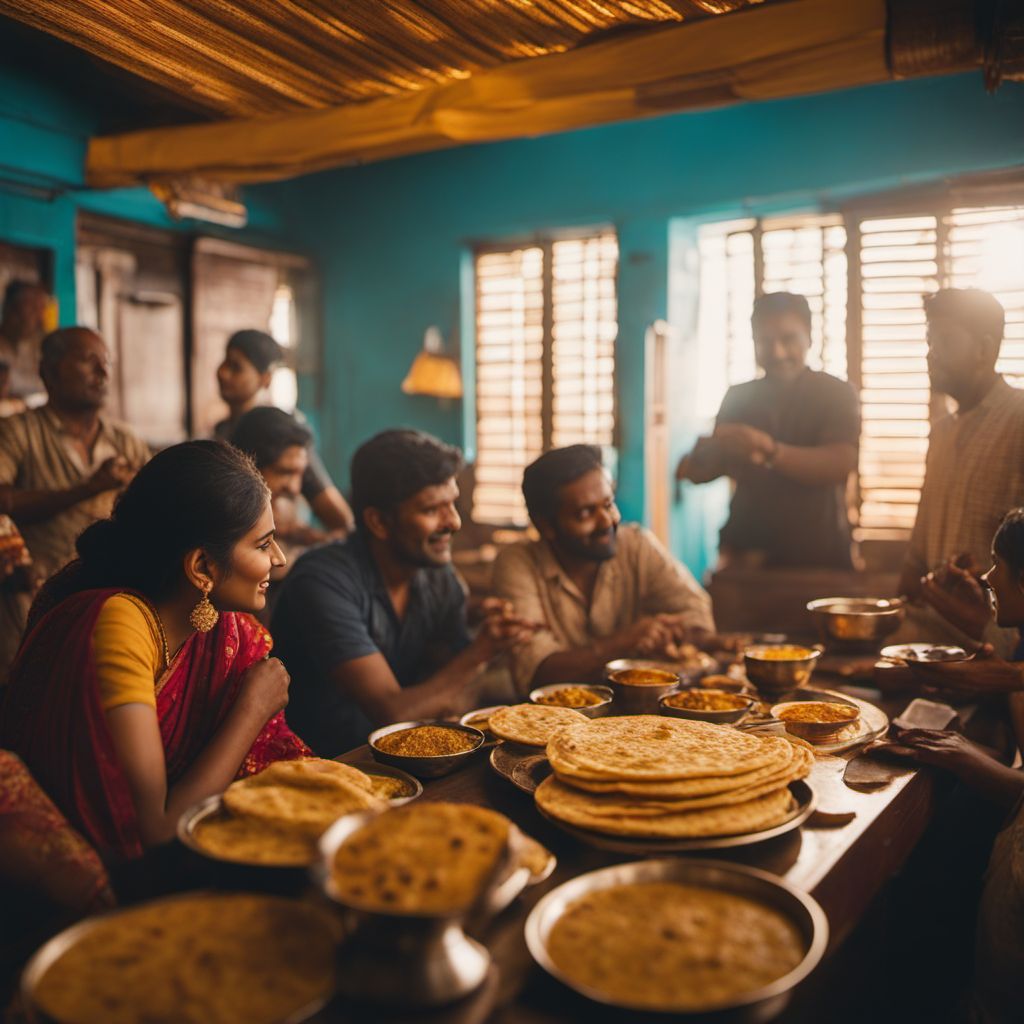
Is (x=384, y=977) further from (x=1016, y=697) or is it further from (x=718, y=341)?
(x=718, y=341)

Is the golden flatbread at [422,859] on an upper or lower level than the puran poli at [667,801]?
upper

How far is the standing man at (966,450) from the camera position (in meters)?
3.33

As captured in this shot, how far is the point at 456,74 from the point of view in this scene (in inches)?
157

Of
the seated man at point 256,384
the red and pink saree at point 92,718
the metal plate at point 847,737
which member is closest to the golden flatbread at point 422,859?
the red and pink saree at point 92,718

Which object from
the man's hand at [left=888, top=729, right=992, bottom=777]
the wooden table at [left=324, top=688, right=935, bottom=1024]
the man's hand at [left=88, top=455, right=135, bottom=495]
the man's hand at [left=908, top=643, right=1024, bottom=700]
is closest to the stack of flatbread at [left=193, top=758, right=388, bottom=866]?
the wooden table at [left=324, top=688, right=935, bottom=1024]

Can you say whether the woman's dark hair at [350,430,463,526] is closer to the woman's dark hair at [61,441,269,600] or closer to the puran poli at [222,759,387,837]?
the woman's dark hair at [61,441,269,600]

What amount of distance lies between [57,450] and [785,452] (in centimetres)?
329

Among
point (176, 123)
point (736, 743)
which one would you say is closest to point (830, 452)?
point (736, 743)

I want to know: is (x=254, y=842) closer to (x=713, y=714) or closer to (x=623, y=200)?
(x=713, y=714)

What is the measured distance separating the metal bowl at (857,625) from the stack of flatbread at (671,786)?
1.18 m

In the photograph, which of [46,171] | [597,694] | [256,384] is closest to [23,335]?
[46,171]

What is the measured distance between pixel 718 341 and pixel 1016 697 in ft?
16.9

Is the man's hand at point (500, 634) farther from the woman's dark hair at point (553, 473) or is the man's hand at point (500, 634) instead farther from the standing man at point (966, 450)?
the standing man at point (966, 450)

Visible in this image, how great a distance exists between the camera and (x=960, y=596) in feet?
9.93
